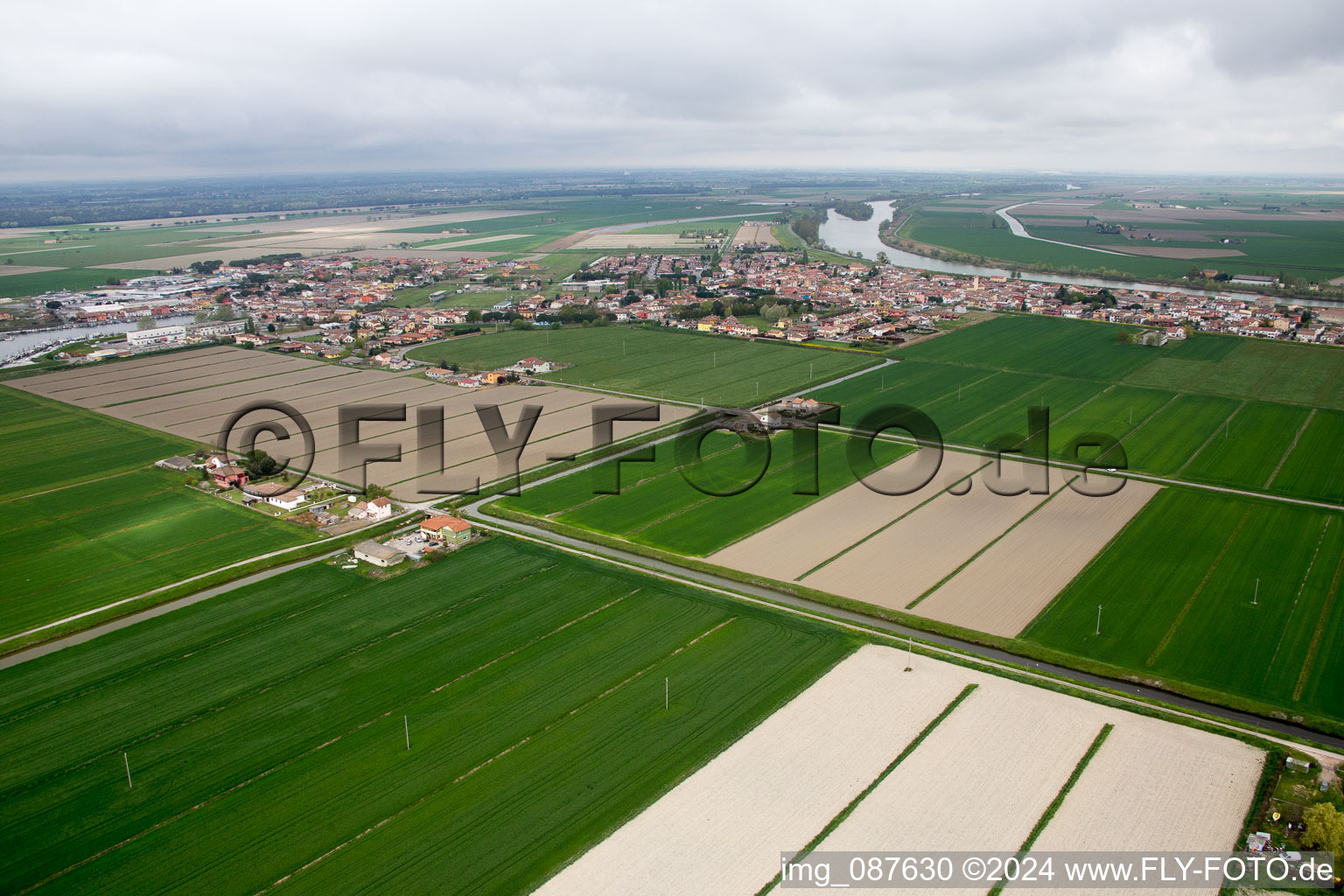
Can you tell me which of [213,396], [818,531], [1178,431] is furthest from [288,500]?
[1178,431]

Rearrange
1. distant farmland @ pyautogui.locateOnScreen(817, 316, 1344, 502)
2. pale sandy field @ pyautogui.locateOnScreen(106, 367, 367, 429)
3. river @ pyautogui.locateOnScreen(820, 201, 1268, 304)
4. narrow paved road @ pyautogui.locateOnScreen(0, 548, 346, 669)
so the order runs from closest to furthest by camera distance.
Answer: narrow paved road @ pyautogui.locateOnScreen(0, 548, 346, 669) < distant farmland @ pyautogui.locateOnScreen(817, 316, 1344, 502) < pale sandy field @ pyautogui.locateOnScreen(106, 367, 367, 429) < river @ pyautogui.locateOnScreen(820, 201, 1268, 304)

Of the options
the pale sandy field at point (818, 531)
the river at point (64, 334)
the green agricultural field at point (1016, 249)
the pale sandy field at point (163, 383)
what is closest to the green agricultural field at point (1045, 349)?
the pale sandy field at point (818, 531)

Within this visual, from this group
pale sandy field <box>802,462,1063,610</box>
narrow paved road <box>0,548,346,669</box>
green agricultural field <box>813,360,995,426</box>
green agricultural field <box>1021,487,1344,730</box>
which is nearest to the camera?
green agricultural field <box>1021,487,1344,730</box>

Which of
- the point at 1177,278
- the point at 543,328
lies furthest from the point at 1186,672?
the point at 1177,278

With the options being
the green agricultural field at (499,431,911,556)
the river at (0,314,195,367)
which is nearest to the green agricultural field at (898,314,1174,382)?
the green agricultural field at (499,431,911,556)

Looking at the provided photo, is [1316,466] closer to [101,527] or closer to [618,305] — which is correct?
[101,527]

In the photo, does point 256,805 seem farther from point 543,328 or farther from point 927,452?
point 543,328

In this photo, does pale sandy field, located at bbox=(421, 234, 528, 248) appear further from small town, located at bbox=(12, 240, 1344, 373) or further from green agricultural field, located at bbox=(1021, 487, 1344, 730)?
green agricultural field, located at bbox=(1021, 487, 1344, 730)

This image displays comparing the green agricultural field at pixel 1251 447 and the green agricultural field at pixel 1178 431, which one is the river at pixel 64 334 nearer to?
the green agricultural field at pixel 1178 431
